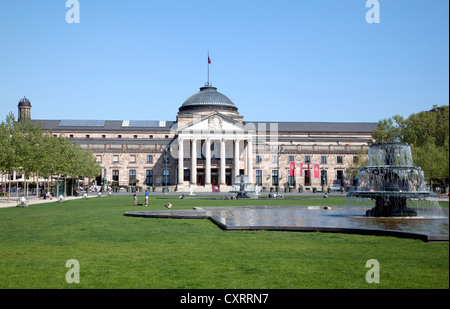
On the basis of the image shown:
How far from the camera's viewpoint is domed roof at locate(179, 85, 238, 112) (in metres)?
117

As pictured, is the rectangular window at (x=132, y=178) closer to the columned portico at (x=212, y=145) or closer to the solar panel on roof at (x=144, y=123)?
the columned portico at (x=212, y=145)

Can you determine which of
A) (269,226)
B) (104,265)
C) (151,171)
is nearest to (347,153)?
(151,171)

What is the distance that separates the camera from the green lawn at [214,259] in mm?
9391

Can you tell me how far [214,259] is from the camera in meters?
11.9

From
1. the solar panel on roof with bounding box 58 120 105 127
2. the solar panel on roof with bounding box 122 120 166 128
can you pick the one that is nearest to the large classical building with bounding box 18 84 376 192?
the solar panel on roof with bounding box 58 120 105 127

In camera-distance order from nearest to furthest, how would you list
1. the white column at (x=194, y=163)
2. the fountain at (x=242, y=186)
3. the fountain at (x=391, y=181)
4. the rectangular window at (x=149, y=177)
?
1. the fountain at (x=391, y=181)
2. the fountain at (x=242, y=186)
3. the white column at (x=194, y=163)
4. the rectangular window at (x=149, y=177)

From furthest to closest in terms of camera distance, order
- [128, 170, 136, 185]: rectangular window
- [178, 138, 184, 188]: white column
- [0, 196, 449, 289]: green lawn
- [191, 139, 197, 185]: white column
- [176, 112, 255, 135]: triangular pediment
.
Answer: [128, 170, 136, 185]: rectangular window → [176, 112, 255, 135]: triangular pediment → [191, 139, 197, 185]: white column → [178, 138, 184, 188]: white column → [0, 196, 449, 289]: green lawn

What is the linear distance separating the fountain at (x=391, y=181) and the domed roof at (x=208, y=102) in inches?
3595

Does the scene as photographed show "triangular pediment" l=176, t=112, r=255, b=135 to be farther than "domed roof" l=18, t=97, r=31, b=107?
No

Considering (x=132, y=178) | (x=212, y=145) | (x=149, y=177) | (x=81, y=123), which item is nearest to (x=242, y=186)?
(x=212, y=145)

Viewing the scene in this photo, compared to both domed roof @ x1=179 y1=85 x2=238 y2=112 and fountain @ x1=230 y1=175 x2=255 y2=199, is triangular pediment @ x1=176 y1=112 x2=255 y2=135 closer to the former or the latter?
domed roof @ x1=179 y1=85 x2=238 y2=112

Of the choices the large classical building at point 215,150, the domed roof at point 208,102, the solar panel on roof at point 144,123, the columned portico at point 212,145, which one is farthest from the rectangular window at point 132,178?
the domed roof at point 208,102

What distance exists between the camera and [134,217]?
2545 centimetres

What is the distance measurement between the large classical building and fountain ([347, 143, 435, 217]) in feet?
236
